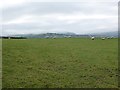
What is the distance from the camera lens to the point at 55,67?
1770 cm

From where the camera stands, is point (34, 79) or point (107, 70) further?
point (107, 70)

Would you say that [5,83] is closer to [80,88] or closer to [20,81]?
[20,81]

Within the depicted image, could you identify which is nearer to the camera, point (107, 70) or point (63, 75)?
point (63, 75)

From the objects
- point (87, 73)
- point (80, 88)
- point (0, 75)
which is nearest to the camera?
point (80, 88)

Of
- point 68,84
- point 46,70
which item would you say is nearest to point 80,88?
point 68,84

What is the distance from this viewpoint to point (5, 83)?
1280cm

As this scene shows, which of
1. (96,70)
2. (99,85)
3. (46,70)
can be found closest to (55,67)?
(46,70)

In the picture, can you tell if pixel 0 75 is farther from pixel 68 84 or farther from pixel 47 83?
pixel 68 84

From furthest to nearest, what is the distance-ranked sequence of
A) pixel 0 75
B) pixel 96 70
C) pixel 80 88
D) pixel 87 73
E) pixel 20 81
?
1. pixel 96 70
2. pixel 87 73
3. pixel 0 75
4. pixel 20 81
5. pixel 80 88

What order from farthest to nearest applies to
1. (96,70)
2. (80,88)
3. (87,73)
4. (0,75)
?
(96,70), (87,73), (0,75), (80,88)

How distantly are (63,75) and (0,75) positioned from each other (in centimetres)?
331

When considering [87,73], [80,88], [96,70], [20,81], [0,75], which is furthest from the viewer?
[96,70]

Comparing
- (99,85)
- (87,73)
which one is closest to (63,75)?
(87,73)

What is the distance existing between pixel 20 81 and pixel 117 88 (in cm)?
453
